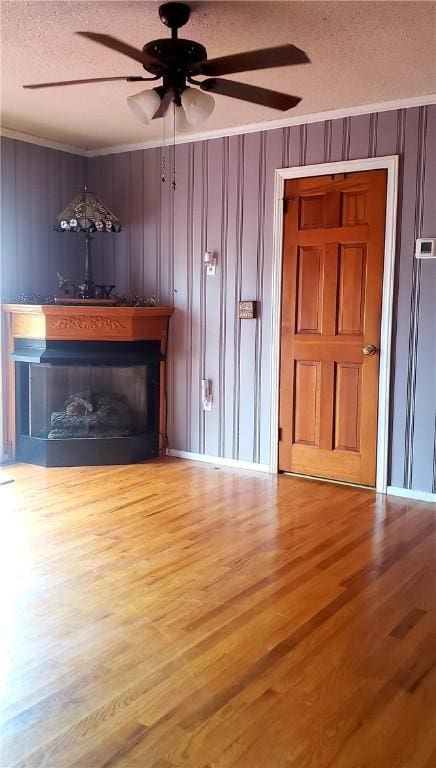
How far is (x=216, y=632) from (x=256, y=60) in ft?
7.24

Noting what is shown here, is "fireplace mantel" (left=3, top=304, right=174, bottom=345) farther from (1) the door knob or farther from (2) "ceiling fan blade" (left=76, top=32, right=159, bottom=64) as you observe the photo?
(2) "ceiling fan blade" (left=76, top=32, right=159, bottom=64)

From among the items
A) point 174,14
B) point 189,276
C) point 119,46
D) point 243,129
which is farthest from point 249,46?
point 189,276

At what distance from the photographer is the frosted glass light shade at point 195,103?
2.67m

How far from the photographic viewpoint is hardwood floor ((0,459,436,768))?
1842 millimetres

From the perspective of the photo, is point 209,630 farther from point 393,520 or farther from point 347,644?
point 393,520

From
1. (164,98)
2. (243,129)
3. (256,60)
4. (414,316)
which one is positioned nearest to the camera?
(256,60)

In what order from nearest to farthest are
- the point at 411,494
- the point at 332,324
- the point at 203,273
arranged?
the point at 411,494 → the point at 332,324 → the point at 203,273

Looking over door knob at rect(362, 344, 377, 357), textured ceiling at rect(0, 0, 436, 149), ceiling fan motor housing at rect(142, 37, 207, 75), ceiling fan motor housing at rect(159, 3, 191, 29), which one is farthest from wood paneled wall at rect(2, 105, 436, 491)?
ceiling fan motor housing at rect(142, 37, 207, 75)

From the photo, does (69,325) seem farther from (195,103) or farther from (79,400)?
(195,103)

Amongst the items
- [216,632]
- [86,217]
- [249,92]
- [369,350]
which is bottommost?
[216,632]

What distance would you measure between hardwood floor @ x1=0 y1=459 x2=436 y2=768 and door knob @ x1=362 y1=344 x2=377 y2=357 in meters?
0.98

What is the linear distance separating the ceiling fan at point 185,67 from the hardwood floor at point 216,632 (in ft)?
6.68

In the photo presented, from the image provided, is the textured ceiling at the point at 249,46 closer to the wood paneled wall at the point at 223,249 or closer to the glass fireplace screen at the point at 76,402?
the wood paneled wall at the point at 223,249

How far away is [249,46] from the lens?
10.8ft
